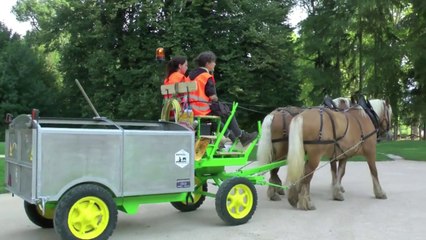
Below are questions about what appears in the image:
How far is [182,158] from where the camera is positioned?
6.50 metres

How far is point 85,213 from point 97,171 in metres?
0.49

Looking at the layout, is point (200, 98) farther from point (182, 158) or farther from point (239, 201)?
point (239, 201)

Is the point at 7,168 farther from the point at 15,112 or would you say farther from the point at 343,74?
the point at 15,112

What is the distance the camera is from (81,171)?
569 centimetres

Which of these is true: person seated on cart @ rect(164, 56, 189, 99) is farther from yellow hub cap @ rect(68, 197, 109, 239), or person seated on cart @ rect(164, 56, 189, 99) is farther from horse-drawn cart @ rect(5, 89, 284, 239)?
yellow hub cap @ rect(68, 197, 109, 239)

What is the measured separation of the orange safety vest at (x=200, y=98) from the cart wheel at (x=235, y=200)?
3.54 feet

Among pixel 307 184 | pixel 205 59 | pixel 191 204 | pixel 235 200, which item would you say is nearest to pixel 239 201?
pixel 235 200

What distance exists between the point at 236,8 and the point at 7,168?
2077 centimetres

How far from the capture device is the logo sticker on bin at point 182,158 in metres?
6.45

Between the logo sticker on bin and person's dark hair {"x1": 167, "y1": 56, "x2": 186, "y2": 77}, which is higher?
person's dark hair {"x1": 167, "y1": 56, "x2": 186, "y2": 77}

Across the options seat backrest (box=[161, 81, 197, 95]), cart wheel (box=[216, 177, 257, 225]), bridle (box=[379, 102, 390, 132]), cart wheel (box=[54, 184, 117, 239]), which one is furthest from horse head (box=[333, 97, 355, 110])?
cart wheel (box=[54, 184, 117, 239])

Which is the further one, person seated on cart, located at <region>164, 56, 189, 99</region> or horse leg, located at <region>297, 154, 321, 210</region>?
horse leg, located at <region>297, 154, 321, 210</region>

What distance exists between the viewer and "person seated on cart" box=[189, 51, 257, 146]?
23.9 ft

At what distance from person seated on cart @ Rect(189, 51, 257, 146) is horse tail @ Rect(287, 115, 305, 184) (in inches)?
39.0
